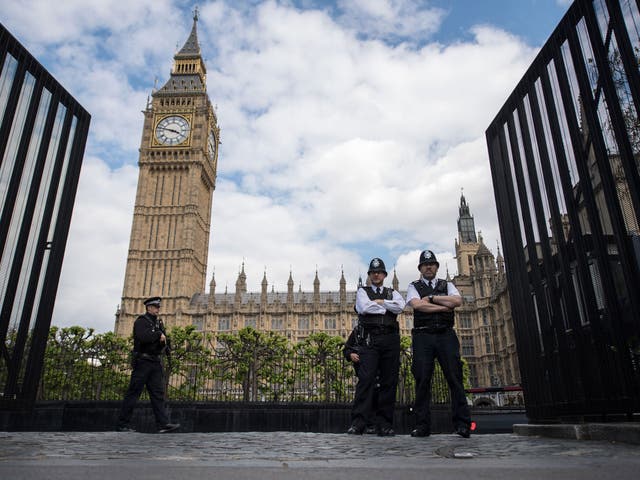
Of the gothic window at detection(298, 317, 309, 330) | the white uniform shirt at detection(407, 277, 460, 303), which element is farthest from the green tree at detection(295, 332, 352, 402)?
the gothic window at detection(298, 317, 309, 330)

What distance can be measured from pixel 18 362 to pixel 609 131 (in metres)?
7.27

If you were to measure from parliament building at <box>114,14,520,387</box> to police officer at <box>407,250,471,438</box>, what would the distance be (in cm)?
4435

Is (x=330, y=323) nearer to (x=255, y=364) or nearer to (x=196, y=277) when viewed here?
(x=196, y=277)

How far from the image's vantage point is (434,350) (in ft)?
16.5

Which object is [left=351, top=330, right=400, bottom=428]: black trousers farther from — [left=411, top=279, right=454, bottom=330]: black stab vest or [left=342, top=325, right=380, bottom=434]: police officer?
[left=411, top=279, right=454, bottom=330]: black stab vest

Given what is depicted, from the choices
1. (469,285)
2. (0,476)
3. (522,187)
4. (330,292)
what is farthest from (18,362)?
(469,285)

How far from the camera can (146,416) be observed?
986 centimetres

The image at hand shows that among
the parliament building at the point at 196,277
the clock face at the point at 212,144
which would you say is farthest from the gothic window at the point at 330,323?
the clock face at the point at 212,144

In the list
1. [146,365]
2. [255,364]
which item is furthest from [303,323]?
[146,365]

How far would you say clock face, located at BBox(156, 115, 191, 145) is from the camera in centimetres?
5591

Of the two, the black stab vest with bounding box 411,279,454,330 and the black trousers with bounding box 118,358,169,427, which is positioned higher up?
the black stab vest with bounding box 411,279,454,330

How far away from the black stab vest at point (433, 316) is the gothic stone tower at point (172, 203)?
47542 millimetres

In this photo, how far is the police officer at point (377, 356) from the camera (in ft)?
17.4

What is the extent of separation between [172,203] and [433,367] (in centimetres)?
5307
